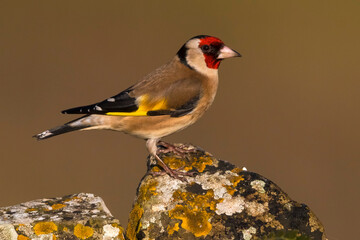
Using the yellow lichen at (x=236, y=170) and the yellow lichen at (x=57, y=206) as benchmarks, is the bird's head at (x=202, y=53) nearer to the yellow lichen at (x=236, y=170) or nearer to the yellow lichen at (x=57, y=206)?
the yellow lichen at (x=236, y=170)

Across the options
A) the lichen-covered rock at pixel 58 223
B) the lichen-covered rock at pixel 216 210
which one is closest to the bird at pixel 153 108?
the lichen-covered rock at pixel 216 210

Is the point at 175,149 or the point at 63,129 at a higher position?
the point at 63,129

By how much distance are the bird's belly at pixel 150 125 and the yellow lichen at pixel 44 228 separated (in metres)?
1.85

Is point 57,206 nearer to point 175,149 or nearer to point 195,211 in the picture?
point 195,211

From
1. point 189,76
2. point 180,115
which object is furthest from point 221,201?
point 189,76

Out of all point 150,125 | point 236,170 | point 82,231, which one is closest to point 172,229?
point 82,231

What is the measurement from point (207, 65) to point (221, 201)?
2.14m

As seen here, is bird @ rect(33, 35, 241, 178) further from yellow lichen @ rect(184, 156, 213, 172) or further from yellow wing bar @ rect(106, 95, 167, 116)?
yellow lichen @ rect(184, 156, 213, 172)

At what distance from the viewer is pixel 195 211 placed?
13.9 ft

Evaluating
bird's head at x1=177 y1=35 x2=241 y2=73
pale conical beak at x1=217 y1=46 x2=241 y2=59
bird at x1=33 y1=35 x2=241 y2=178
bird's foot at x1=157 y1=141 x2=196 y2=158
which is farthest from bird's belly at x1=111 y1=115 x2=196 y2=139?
pale conical beak at x1=217 y1=46 x2=241 y2=59

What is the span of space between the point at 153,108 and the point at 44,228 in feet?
6.60

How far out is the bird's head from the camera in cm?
611

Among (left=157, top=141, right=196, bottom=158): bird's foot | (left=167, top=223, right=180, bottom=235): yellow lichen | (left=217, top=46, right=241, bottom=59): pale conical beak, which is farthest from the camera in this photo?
(left=217, top=46, right=241, bottom=59): pale conical beak

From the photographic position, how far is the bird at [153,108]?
18.4 ft
